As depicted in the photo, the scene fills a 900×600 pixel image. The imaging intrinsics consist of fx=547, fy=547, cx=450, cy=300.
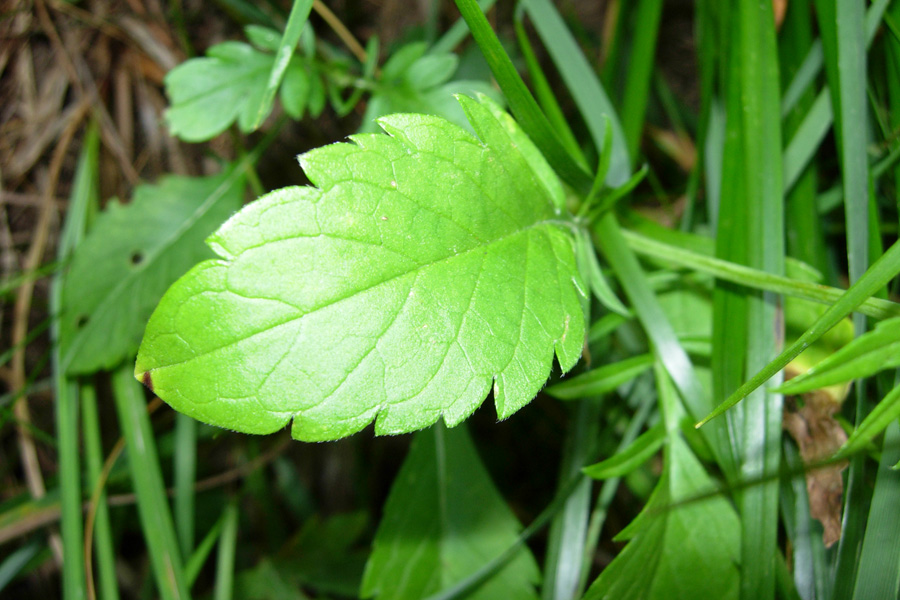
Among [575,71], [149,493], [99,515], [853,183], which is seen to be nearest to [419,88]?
[575,71]

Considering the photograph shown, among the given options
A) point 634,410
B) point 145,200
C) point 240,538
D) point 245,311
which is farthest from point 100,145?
point 634,410

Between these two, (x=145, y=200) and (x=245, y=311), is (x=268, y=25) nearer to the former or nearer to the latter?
(x=145, y=200)

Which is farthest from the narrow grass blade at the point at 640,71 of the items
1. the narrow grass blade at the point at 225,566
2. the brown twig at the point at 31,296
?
the brown twig at the point at 31,296

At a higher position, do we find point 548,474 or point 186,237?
point 186,237

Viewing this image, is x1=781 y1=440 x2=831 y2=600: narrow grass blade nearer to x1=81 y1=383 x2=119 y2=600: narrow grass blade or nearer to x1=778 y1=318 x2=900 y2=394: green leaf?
x1=778 y1=318 x2=900 y2=394: green leaf

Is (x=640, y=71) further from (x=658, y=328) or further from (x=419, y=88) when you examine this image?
(x=658, y=328)

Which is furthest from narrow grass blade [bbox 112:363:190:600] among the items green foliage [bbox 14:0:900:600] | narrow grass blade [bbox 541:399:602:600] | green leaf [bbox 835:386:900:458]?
green leaf [bbox 835:386:900:458]
